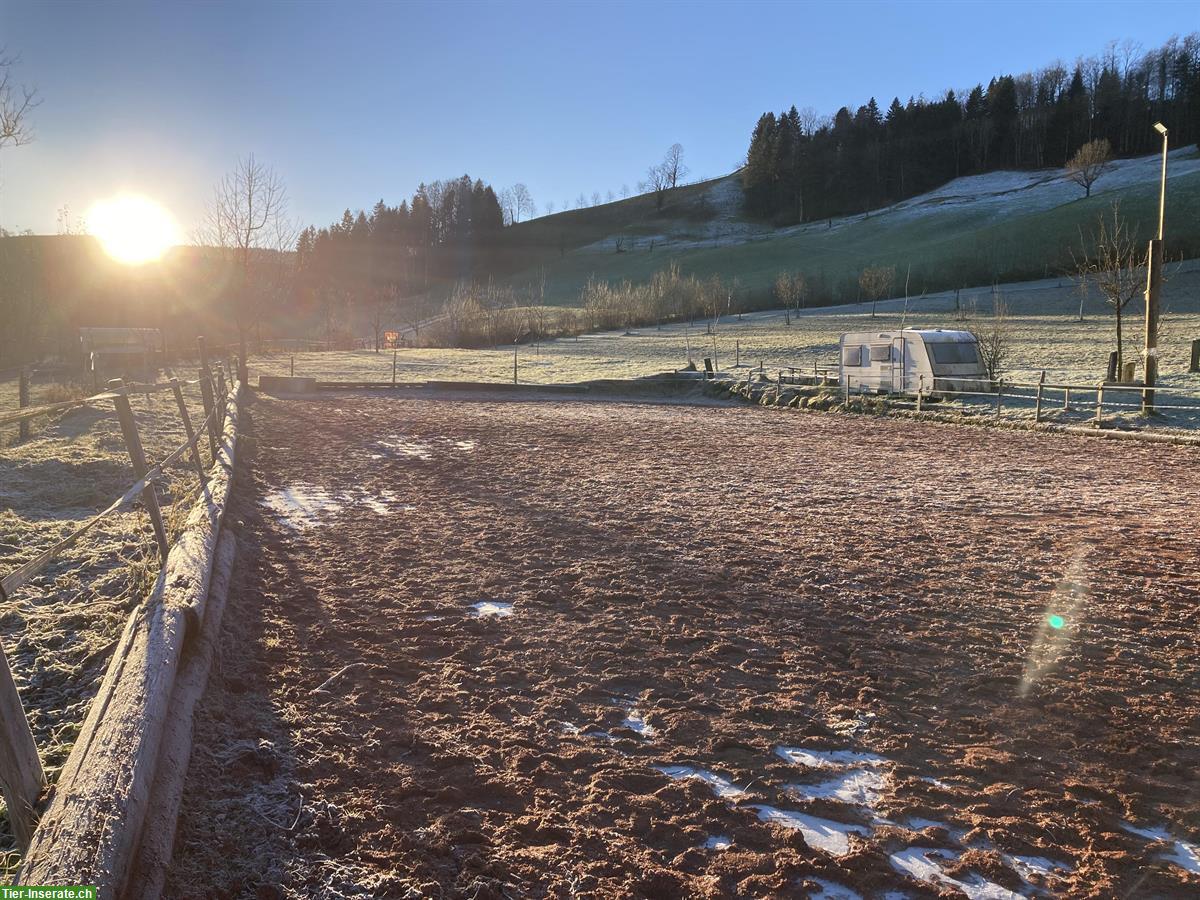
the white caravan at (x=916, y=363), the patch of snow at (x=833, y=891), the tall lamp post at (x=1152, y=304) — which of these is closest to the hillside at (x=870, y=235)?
the white caravan at (x=916, y=363)

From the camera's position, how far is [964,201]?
3578 inches

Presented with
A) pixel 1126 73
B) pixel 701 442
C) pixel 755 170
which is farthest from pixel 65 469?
pixel 1126 73

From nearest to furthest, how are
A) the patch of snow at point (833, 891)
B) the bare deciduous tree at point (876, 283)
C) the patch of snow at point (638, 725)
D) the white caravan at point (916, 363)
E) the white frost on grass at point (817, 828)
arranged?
the patch of snow at point (833, 891), the white frost on grass at point (817, 828), the patch of snow at point (638, 725), the white caravan at point (916, 363), the bare deciduous tree at point (876, 283)

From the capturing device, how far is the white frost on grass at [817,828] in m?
2.73

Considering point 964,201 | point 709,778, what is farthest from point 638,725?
point 964,201

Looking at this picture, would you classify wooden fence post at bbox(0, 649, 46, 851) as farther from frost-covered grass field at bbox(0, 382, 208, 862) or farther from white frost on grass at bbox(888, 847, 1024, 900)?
white frost on grass at bbox(888, 847, 1024, 900)

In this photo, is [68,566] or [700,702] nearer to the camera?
[700,702]

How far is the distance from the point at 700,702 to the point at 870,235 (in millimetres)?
90677

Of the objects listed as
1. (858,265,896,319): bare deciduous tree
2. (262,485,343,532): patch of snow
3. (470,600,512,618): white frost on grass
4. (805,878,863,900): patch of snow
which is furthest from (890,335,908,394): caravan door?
(858,265,896,319): bare deciduous tree

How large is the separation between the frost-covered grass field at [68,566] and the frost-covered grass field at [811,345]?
20274 mm

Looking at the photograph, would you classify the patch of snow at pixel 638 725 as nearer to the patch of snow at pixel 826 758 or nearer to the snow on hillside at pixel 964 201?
the patch of snow at pixel 826 758

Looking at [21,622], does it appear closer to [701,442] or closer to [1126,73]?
[701,442]

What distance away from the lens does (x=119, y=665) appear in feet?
10.8

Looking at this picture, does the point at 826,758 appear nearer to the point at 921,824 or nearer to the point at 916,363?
the point at 921,824
